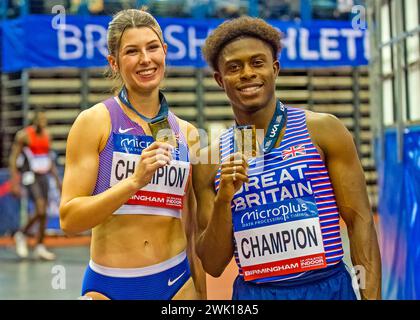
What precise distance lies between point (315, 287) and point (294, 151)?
17.7 inches

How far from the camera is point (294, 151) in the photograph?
2305 mm

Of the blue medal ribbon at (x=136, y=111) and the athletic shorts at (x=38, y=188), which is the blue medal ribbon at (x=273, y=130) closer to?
the blue medal ribbon at (x=136, y=111)

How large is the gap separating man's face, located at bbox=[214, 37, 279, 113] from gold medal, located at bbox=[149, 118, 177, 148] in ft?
0.76

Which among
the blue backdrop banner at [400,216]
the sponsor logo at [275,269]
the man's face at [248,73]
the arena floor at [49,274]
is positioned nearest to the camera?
the man's face at [248,73]

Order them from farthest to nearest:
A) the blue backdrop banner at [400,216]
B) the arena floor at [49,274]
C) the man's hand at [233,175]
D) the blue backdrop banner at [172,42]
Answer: the blue backdrop banner at [172,42] → the arena floor at [49,274] → the blue backdrop banner at [400,216] → the man's hand at [233,175]

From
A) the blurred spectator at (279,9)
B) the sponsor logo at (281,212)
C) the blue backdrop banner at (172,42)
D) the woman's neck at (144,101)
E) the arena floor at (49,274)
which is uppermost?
the blurred spectator at (279,9)

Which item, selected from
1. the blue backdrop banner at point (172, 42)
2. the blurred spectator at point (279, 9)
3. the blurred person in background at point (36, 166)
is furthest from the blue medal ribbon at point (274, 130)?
the blurred spectator at point (279, 9)

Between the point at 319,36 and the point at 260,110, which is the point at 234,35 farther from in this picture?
the point at 319,36

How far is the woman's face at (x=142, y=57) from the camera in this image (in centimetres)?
233

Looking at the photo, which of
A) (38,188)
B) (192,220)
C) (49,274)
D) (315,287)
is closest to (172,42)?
(49,274)

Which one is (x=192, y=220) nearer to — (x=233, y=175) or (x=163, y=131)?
(x=163, y=131)

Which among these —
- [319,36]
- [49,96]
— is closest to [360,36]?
[319,36]

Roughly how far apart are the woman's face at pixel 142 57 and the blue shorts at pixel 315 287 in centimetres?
77

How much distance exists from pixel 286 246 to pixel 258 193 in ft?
0.65
